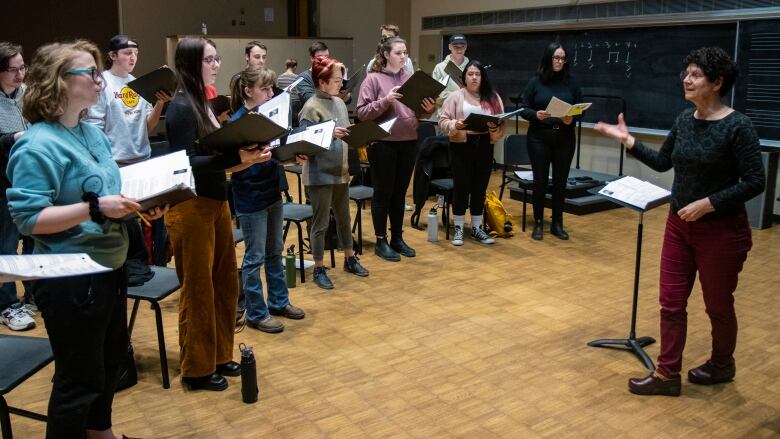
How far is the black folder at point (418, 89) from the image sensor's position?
14.9 ft

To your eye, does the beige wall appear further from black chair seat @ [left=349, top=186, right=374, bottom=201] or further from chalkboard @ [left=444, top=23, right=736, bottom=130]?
black chair seat @ [left=349, top=186, right=374, bottom=201]

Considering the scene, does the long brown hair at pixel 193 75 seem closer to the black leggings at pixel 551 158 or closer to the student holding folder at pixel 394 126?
the student holding folder at pixel 394 126

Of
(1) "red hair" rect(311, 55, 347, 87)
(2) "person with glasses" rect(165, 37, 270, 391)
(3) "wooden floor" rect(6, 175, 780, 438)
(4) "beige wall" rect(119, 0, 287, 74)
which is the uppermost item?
(4) "beige wall" rect(119, 0, 287, 74)

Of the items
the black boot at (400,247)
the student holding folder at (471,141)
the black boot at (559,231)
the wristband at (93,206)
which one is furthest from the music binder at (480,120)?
the wristband at (93,206)

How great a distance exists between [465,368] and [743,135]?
1.60 meters

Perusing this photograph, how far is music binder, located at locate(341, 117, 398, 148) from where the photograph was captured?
4.34 meters

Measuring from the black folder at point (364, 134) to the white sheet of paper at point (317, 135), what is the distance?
1.35 ft

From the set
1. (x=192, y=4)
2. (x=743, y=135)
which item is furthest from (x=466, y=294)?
(x=192, y=4)

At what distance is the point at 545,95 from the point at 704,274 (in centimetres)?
301

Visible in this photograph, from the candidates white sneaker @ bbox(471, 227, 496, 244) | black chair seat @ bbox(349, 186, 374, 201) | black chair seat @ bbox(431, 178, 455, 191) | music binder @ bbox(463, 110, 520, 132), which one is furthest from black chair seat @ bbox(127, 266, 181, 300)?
black chair seat @ bbox(431, 178, 455, 191)

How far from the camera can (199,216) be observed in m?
2.86

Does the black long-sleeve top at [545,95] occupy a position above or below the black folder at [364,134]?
above

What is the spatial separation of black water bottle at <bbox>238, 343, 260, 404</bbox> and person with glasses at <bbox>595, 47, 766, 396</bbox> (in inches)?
65.8

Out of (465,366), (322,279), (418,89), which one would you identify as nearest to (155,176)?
(465,366)
